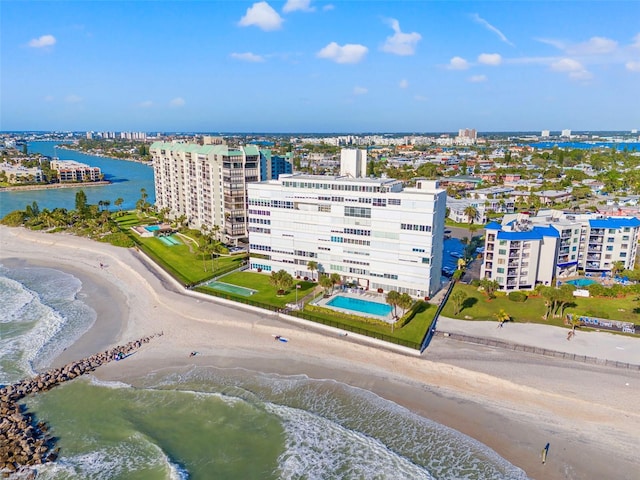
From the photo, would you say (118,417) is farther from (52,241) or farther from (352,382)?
(52,241)

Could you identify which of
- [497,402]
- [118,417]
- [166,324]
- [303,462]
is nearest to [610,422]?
[497,402]

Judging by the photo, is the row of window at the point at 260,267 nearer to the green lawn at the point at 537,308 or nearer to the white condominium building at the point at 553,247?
the green lawn at the point at 537,308

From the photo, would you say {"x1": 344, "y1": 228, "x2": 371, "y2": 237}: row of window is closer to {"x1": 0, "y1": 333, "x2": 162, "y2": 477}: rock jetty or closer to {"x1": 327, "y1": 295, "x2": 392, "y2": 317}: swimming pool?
{"x1": 327, "y1": 295, "x2": 392, "y2": 317}: swimming pool

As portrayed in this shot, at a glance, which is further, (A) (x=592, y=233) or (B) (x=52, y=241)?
(B) (x=52, y=241)

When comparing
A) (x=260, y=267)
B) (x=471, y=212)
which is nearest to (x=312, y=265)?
(x=260, y=267)

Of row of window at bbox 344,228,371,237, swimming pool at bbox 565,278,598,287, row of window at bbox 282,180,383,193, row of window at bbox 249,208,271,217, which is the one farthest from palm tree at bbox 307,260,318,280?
swimming pool at bbox 565,278,598,287

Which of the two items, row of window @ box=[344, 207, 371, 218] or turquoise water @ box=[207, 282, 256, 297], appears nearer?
row of window @ box=[344, 207, 371, 218]
